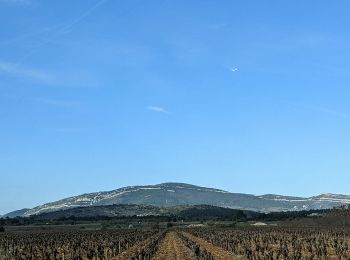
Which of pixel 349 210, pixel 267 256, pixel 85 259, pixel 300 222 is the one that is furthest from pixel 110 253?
pixel 300 222

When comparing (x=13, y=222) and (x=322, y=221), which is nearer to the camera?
(x=322, y=221)

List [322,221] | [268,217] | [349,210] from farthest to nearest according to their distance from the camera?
[268,217] < [322,221] < [349,210]

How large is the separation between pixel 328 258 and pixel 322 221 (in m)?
95.9

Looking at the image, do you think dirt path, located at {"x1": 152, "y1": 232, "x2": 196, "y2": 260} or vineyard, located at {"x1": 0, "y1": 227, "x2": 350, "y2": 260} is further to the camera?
vineyard, located at {"x1": 0, "y1": 227, "x2": 350, "y2": 260}

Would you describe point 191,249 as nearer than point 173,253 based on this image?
No

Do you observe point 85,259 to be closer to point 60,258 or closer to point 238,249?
point 60,258

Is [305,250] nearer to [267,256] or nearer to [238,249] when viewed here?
[238,249]

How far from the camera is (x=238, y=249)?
49094 mm

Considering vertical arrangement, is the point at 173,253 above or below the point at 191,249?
below

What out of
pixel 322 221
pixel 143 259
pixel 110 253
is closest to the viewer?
pixel 143 259

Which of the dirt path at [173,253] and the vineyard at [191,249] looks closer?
the dirt path at [173,253]

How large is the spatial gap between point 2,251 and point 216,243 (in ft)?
67.2

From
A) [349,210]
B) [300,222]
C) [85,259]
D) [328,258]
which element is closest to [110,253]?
[85,259]

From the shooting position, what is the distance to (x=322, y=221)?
13512 cm
